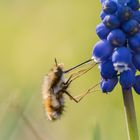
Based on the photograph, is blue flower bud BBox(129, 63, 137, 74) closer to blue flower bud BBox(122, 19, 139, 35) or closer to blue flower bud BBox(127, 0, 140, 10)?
blue flower bud BBox(122, 19, 139, 35)

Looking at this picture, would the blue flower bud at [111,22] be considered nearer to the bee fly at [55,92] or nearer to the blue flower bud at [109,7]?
the blue flower bud at [109,7]

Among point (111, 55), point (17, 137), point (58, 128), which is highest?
point (111, 55)

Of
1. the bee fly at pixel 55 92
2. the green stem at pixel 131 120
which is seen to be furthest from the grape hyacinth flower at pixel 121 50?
the bee fly at pixel 55 92

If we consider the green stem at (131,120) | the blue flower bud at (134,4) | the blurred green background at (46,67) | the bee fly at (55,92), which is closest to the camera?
the green stem at (131,120)

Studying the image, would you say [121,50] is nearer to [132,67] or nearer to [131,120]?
[132,67]

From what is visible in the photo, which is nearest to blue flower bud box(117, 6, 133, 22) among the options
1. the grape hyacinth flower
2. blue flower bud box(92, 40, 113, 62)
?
the grape hyacinth flower

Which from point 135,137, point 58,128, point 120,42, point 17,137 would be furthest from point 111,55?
point 58,128

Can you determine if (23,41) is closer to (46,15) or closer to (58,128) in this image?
(46,15)

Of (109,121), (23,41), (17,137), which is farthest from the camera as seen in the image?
(23,41)
